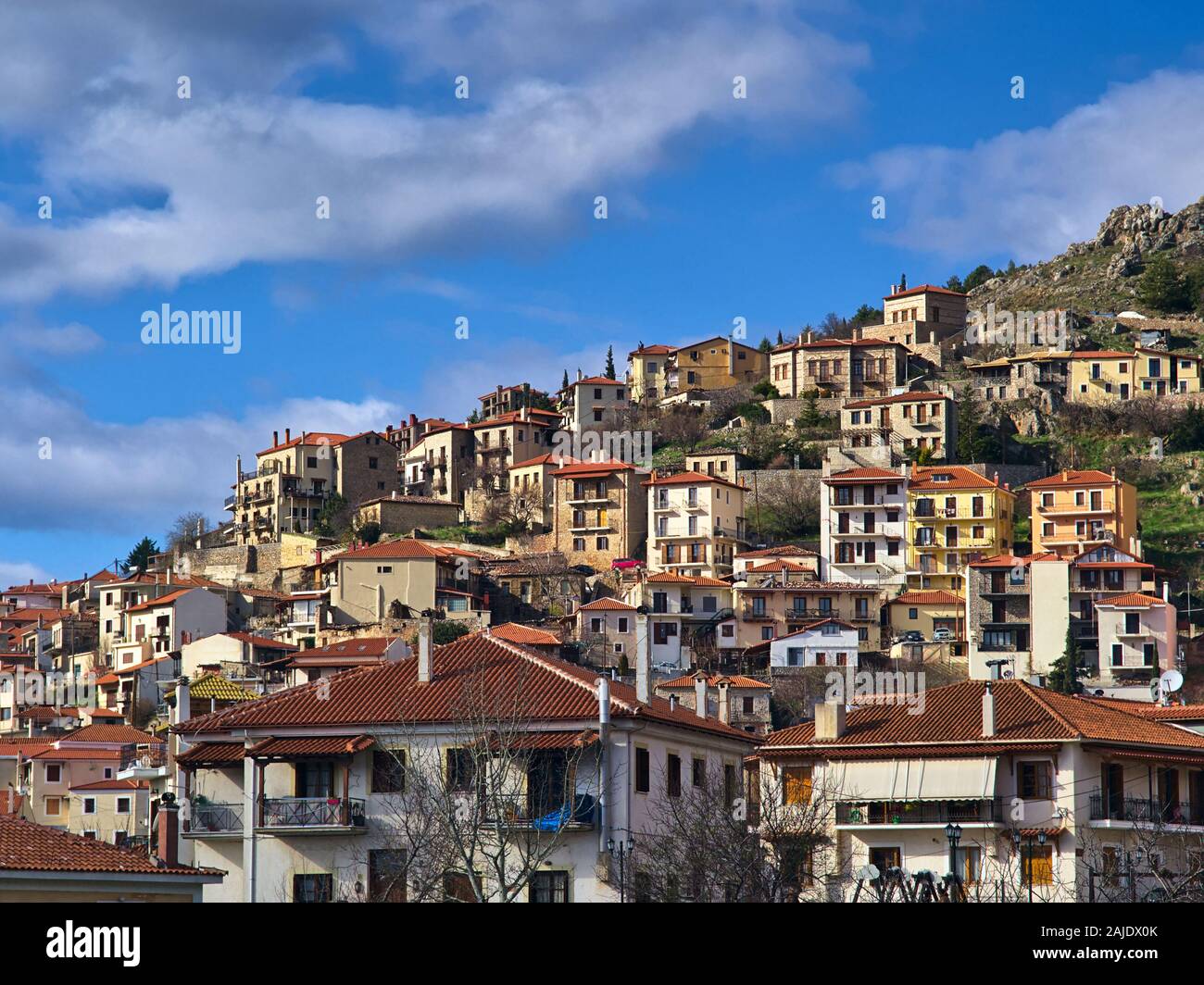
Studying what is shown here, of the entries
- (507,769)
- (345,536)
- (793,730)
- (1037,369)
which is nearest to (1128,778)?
(793,730)

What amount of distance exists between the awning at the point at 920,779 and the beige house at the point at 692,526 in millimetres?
73681

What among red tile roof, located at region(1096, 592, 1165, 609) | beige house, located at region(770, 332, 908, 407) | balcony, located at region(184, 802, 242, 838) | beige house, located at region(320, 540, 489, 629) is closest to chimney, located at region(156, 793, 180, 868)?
balcony, located at region(184, 802, 242, 838)

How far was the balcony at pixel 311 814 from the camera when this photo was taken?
1501 inches

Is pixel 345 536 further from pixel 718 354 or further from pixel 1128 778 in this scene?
pixel 1128 778

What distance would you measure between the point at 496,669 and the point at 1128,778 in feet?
45.8

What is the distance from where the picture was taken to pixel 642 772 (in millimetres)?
38844

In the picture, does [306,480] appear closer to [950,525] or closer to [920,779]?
[950,525]

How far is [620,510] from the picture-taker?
124250mm

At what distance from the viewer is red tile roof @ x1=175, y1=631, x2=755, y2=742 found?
3853cm

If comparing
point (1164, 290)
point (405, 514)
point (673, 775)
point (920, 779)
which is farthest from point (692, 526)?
point (673, 775)

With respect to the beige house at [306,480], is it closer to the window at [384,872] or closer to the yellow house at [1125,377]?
the yellow house at [1125,377]

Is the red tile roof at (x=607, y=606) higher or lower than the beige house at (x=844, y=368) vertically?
lower

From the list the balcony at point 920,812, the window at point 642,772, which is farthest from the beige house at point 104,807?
the window at point 642,772
